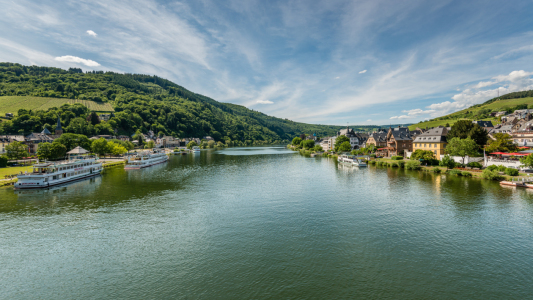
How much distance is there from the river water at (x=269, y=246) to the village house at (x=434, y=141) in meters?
33.8

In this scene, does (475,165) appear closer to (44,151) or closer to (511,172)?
(511,172)

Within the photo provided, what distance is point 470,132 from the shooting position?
2498 inches

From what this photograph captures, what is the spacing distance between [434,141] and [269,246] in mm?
71377

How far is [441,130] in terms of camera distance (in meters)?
70.8

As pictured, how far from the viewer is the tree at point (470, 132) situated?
63.2 m

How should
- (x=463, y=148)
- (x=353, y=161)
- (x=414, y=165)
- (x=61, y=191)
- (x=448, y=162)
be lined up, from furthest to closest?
1. (x=353, y=161)
2. (x=414, y=165)
3. (x=448, y=162)
4. (x=463, y=148)
5. (x=61, y=191)

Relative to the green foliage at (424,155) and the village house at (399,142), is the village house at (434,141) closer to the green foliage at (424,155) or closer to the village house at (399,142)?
the green foliage at (424,155)

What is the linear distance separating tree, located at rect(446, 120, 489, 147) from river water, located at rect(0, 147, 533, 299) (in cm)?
3244

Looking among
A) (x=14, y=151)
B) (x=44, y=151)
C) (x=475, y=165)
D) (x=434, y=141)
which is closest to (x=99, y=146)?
(x=44, y=151)

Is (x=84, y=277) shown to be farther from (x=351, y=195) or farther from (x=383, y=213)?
(x=351, y=195)

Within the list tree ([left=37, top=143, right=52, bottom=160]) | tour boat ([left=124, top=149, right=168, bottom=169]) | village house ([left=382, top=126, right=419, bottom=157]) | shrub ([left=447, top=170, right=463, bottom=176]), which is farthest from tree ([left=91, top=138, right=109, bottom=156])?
shrub ([left=447, top=170, right=463, bottom=176])

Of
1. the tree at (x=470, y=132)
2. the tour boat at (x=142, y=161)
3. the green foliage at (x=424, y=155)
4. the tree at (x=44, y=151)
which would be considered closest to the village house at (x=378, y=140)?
the tree at (x=470, y=132)

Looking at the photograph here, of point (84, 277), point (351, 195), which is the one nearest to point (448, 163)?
point (351, 195)

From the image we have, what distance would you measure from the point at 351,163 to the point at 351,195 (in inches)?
1610
